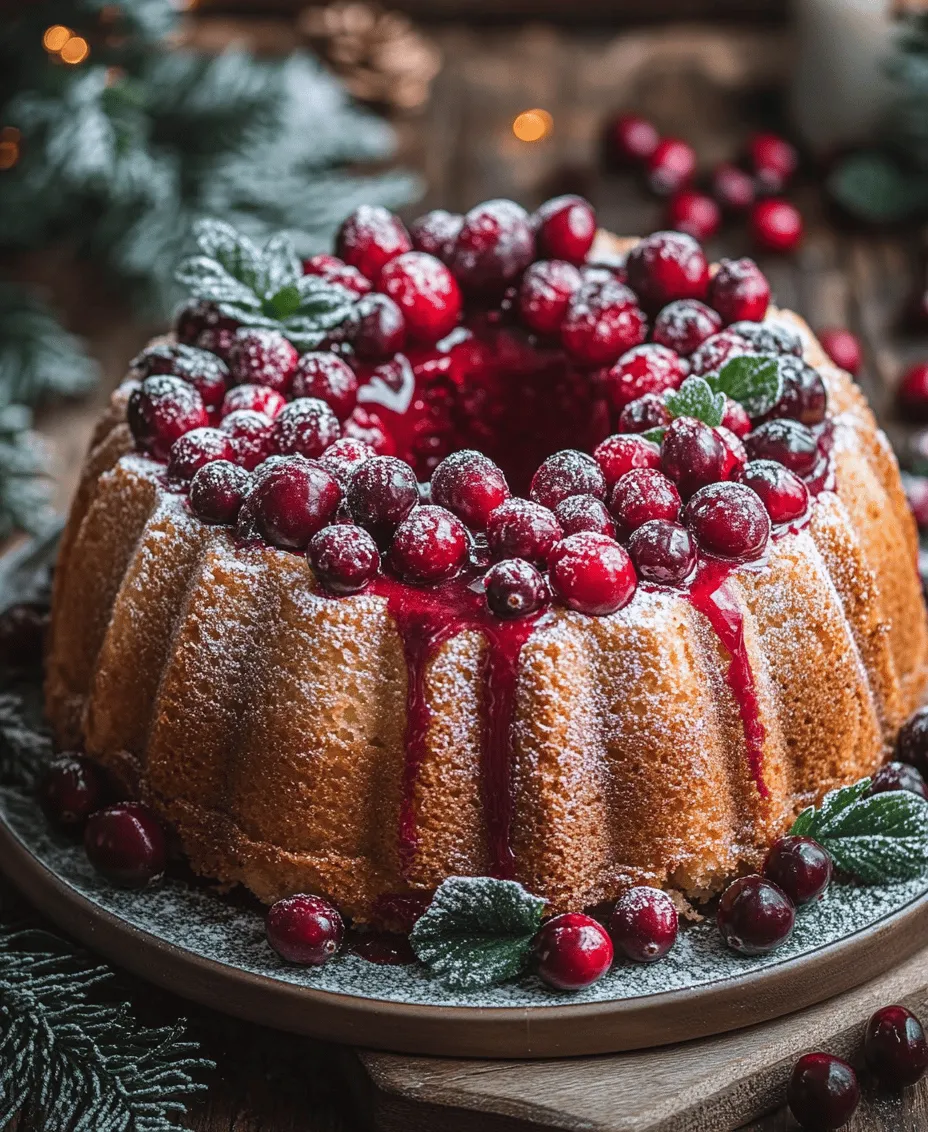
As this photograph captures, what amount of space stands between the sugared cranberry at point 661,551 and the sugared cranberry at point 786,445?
0.70 ft

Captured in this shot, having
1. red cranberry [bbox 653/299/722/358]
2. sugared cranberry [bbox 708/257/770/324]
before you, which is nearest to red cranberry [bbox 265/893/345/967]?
red cranberry [bbox 653/299/722/358]

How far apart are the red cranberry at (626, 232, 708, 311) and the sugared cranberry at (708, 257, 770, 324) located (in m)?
0.03

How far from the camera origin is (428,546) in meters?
1.83

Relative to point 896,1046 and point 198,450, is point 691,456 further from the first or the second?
point 896,1046

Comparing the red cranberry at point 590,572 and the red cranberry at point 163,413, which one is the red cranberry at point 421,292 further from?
the red cranberry at point 590,572

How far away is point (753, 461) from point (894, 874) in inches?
20.5

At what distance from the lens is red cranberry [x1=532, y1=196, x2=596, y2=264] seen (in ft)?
7.69

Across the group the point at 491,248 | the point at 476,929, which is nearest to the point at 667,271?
the point at 491,248

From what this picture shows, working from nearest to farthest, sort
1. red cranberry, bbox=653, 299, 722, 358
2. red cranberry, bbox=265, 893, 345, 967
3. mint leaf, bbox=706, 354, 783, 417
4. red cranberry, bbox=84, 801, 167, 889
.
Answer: red cranberry, bbox=265, 893, 345, 967
red cranberry, bbox=84, 801, 167, 889
mint leaf, bbox=706, 354, 783, 417
red cranberry, bbox=653, 299, 722, 358

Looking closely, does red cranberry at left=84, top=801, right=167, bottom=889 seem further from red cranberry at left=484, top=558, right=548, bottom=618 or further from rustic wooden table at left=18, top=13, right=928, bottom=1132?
rustic wooden table at left=18, top=13, right=928, bottom=1132

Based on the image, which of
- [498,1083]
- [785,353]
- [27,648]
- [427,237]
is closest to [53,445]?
[27,648]

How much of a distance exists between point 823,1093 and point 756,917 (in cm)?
20

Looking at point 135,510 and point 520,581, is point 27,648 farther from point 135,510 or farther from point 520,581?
point 520,581

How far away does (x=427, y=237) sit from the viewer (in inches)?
93.9
